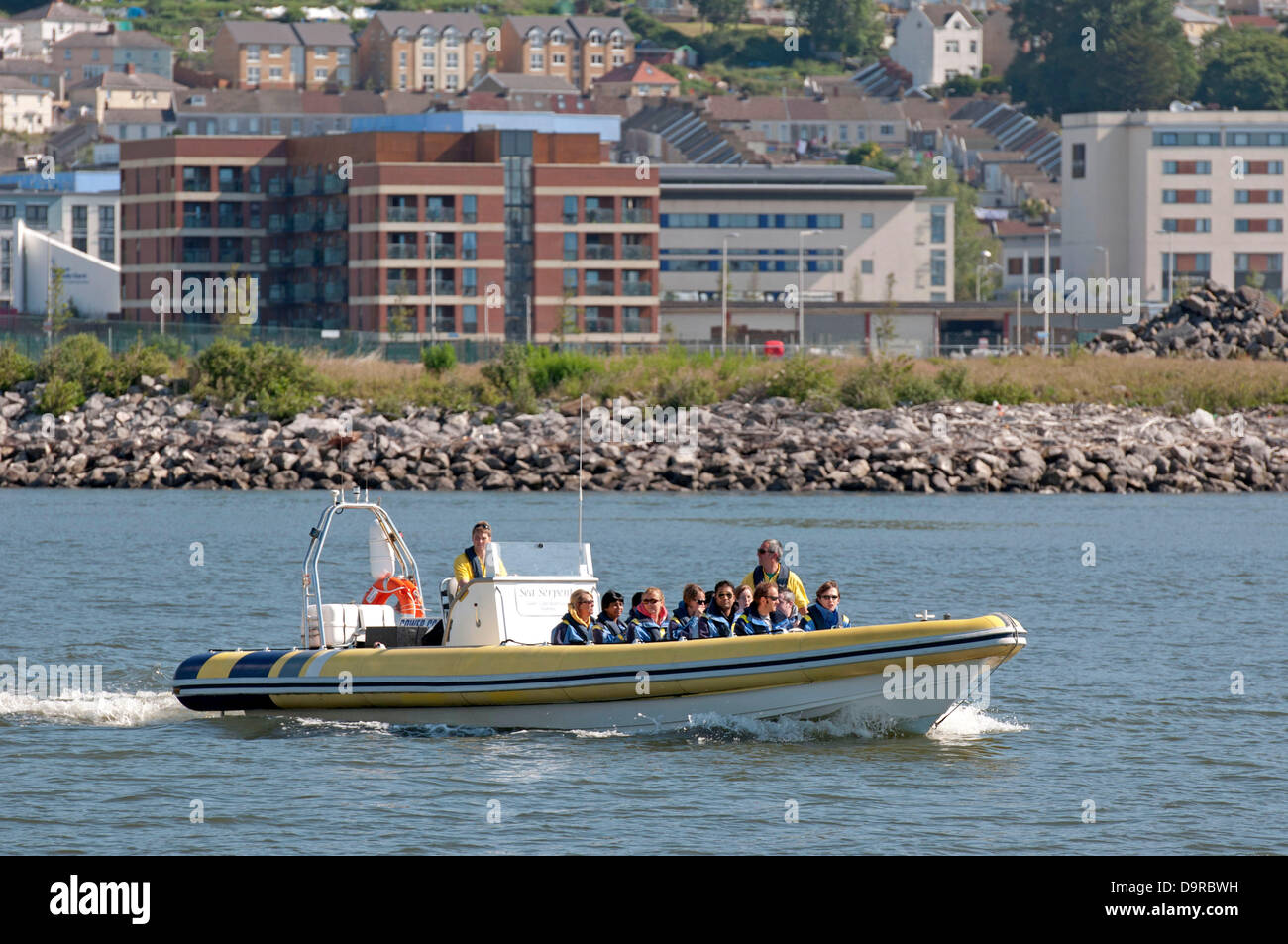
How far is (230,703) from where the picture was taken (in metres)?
19.9

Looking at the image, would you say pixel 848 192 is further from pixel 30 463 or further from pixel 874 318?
pixel 30 463

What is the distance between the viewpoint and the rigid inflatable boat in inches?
712

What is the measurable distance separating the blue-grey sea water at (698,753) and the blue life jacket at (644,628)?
3.34 feet

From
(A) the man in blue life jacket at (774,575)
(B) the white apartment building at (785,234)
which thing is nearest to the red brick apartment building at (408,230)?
(B) the white apartment building at (785,234)

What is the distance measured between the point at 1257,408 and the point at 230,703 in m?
51.7

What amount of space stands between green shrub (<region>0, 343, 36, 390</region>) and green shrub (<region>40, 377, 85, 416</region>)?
3.01 metres

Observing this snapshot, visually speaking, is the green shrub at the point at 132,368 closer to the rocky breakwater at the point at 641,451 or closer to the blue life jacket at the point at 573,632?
the rocky breakwater at the point at 641,451

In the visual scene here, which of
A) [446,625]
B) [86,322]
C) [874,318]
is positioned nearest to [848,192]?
[874,318]

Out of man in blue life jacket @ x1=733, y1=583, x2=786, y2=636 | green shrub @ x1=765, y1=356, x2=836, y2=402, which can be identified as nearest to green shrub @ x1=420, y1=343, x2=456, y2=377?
green shrub @ x1=765, y1=356, x2=836, y2=402

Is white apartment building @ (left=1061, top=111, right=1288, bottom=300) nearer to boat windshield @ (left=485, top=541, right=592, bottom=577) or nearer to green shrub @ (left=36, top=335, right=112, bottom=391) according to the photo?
green shrub @ (left=36, top=335, right=112, bottom=391)

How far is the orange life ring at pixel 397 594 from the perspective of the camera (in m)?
20.9

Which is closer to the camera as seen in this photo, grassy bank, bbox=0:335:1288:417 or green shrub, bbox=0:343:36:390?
grassy bank, bbox=0:335:1288:417

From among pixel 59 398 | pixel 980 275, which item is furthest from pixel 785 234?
pixel 59 398

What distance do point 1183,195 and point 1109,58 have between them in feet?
173
